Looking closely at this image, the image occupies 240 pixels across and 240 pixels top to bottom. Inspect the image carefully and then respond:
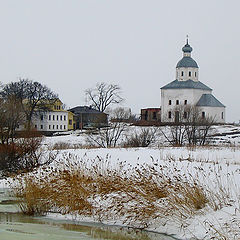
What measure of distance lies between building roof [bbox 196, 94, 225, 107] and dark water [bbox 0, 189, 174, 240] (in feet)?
229

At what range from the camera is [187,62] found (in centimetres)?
8725

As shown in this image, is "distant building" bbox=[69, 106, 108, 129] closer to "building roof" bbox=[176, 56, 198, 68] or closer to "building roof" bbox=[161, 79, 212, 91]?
"building roof" bbox=[161, 79, 212, 91]

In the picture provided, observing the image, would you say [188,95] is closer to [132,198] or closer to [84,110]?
[84,110]

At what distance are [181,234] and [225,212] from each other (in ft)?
3.72

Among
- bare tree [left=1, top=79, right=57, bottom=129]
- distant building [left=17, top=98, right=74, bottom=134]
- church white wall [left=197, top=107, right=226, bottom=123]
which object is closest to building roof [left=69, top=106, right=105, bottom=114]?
distant building [left=17, top=98, right=74, bottom=134]

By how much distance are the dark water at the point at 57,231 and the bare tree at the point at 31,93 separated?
6829cm

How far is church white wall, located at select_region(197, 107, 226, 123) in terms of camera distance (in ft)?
267

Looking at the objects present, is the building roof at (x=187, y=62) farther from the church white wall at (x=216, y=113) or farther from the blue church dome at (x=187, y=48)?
the church white wall at (x=216, y=113)

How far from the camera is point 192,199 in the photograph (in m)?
12.3

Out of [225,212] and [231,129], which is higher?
[231,129]

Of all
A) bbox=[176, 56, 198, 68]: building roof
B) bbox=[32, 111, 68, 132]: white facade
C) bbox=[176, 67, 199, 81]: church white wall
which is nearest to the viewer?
bbox=[176, 67, 199, 81]: church white wall

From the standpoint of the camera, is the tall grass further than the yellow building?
No

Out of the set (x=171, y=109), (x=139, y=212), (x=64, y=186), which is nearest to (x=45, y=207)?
(x=64, y=186)

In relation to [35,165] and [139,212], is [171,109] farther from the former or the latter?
[139,212]
